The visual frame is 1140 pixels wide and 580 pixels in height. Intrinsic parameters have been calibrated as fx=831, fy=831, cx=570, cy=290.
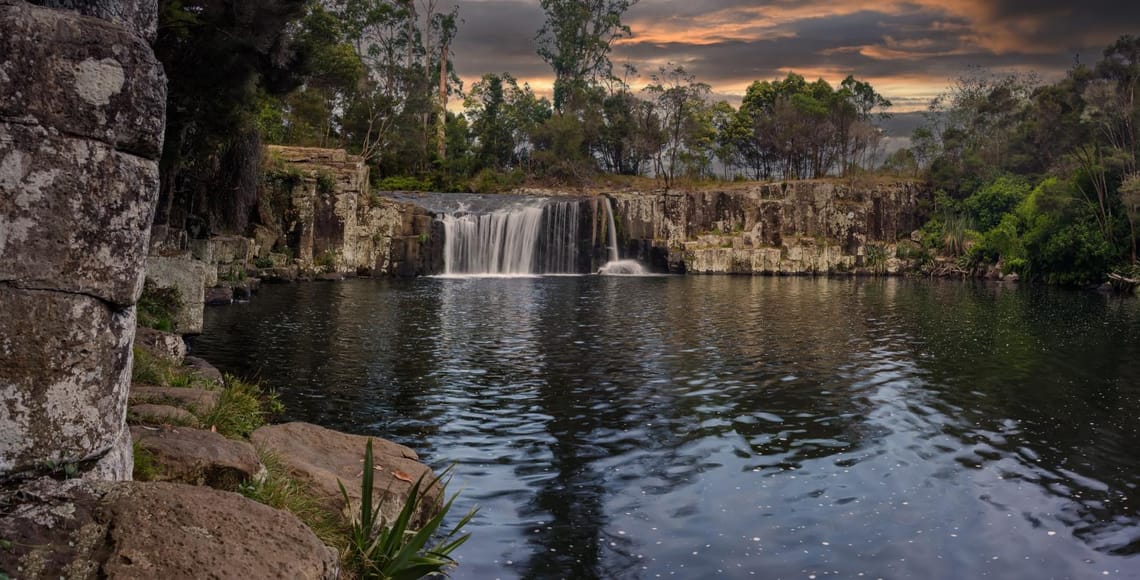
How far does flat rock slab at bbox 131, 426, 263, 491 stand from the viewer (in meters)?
5.22

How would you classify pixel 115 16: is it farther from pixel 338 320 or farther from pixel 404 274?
pixel 404 274

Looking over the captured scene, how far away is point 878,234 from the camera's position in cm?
5916

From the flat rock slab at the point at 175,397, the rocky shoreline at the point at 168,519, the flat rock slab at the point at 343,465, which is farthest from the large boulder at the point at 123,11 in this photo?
the flat rock slab at the point at 175,397

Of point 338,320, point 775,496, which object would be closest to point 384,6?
point 338,320

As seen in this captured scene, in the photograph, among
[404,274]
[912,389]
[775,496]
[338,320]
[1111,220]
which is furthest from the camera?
[404,274]

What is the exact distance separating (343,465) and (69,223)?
4.29 metres

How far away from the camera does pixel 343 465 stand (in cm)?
762

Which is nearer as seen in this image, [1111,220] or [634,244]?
[1111,220]

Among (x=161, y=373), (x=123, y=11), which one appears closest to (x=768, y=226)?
(x=161, y=373)

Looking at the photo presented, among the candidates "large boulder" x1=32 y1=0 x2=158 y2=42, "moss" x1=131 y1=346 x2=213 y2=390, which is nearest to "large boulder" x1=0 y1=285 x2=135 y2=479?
"large boulder" x1=32 y1=0 x2=158 y2=42

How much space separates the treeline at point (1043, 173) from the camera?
137ft

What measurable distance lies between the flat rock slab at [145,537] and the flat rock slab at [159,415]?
7.01 feet

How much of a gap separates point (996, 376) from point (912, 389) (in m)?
2.43

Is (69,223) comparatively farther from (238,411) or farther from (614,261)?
(614,261)
